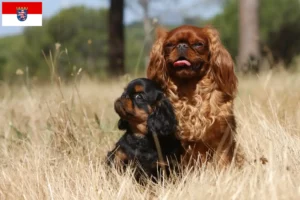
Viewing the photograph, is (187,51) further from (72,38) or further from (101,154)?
(72,38)

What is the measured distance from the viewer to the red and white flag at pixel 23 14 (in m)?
5.00

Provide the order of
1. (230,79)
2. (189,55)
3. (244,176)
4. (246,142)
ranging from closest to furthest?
(244,176)
(189,55)
(230,79)
(246,142)

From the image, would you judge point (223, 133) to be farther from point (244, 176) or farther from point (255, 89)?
point (255, 89)

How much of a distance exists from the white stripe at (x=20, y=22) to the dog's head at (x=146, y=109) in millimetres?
1617

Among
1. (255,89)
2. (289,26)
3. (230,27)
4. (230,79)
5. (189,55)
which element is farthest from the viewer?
(230,27)

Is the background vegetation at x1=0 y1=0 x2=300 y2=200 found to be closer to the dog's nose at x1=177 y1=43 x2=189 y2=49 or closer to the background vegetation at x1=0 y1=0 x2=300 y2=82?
the dog's nose at x1=177 y1=43 x2=189 y2=49

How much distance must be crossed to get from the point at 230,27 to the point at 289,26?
4.55 m

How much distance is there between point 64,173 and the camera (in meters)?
3.67

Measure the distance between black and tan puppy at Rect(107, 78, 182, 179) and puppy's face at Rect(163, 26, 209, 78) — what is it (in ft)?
0.64

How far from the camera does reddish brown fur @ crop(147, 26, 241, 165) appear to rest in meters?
3.68

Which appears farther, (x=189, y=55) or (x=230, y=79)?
(x=230, y=79)

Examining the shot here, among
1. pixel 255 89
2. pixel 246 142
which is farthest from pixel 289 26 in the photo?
pixel 246 142

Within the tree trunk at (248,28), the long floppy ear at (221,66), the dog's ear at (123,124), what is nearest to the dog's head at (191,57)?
the long floppy ear at (221,66)

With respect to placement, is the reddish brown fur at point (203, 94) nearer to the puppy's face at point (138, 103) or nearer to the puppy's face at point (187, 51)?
the puppy's face at point (187, 51)
